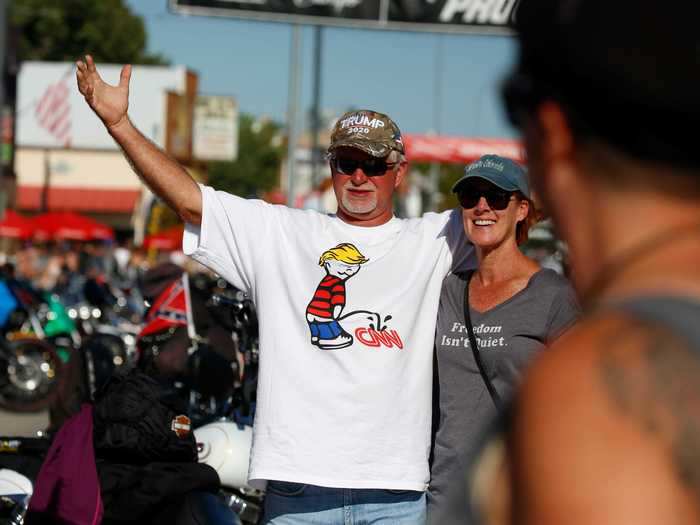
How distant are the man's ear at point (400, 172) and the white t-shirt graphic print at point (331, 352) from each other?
0.37 metres

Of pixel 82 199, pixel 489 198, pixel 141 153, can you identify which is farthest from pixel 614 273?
pixel 82 199

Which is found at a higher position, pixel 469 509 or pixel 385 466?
pixel 469 509

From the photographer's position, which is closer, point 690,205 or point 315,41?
point 690,205

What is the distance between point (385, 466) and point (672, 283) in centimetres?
272

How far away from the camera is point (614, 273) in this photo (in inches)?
53.6

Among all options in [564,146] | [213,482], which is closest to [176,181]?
[213,482]

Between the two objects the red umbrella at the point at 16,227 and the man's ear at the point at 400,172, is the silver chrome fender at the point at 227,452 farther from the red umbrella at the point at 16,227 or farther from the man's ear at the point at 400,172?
the red umbrella at the point at 16,227

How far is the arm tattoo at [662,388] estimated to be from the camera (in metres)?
1.18

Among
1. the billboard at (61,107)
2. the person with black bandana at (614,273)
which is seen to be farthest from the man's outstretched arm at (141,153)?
the billboard at (61,107)

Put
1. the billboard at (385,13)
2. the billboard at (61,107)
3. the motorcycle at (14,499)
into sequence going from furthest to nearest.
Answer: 1. the billboard at (61,107)
2. the billboard at (385,13)
3. the motorcycle at (14,499)

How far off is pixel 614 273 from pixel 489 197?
9.63ft

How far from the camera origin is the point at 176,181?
405 centimetres

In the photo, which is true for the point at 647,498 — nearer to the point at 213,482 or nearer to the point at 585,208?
the point at 585,208

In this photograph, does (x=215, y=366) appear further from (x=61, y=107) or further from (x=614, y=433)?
(x=61, y=107)
